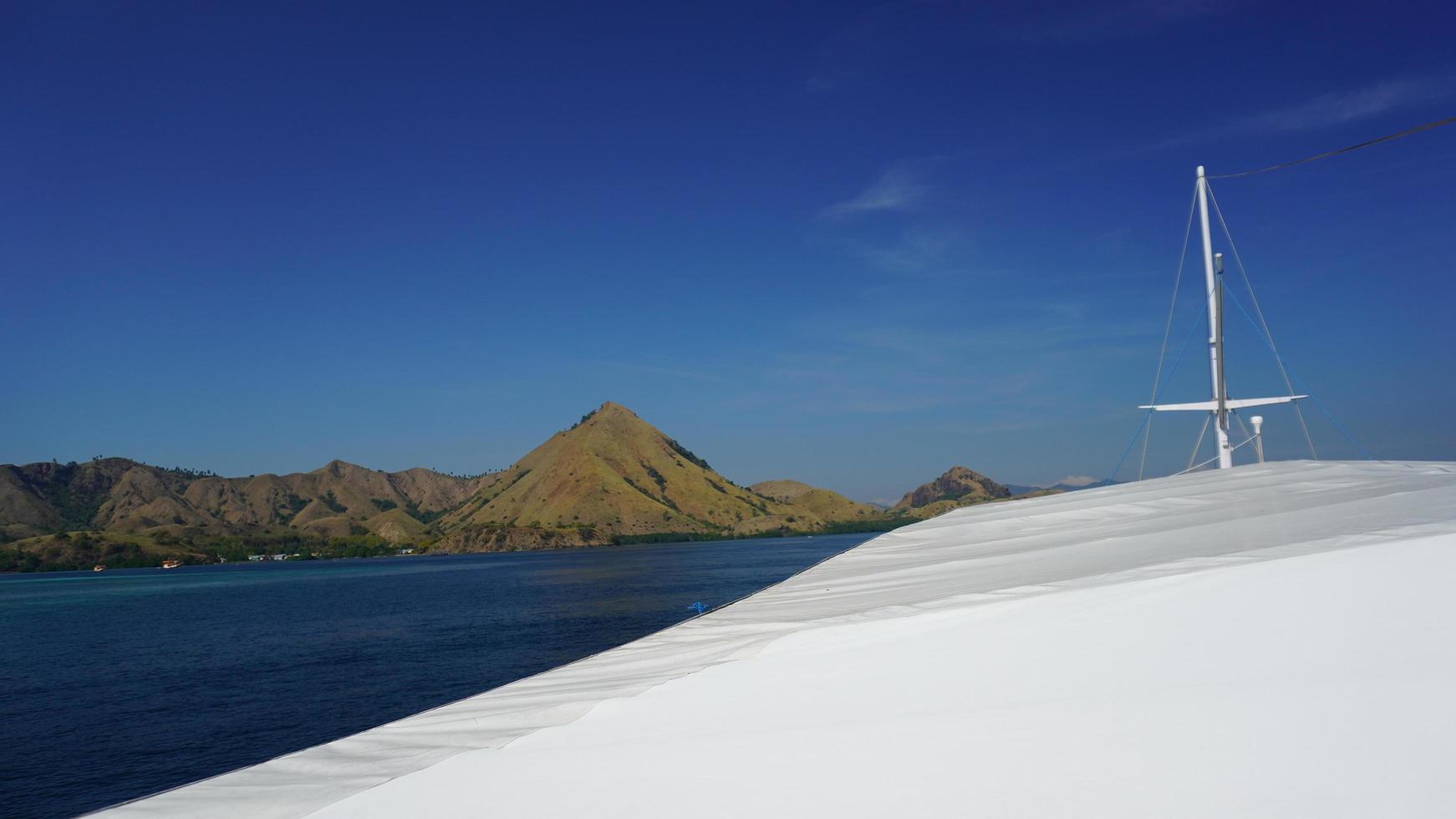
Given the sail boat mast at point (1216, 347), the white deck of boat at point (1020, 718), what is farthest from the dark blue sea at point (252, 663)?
the sail boat mast at point (1216, 347)

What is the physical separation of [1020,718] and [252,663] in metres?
49.9

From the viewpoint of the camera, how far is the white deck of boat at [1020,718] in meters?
3.42

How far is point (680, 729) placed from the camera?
447 centimetres

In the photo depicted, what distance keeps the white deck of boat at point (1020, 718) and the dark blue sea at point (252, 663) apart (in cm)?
1485

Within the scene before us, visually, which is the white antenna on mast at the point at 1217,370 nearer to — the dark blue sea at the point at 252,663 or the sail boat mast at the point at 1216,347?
the sail boat mast at the point at 1216,347

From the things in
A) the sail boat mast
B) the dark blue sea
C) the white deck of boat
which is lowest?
the dark blue sea

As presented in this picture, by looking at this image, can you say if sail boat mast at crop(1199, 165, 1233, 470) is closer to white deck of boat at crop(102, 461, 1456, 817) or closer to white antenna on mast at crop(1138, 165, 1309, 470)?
white antenna on mast at crop(1138, 165, 1309, 470)

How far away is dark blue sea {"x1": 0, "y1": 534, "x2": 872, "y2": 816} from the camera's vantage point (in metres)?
25.6

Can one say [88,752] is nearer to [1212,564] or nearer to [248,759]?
[248,759]

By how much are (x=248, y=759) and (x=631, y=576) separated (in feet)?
250

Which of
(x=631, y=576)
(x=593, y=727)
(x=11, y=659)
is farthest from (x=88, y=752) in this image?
(x=631, y=576)

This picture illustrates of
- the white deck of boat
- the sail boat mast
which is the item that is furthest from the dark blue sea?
the sail boat mast

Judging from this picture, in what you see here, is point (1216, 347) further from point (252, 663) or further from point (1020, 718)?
point (252, 663)

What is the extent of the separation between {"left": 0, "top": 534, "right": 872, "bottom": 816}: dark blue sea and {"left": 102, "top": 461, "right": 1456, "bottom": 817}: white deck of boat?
14.9 meters
